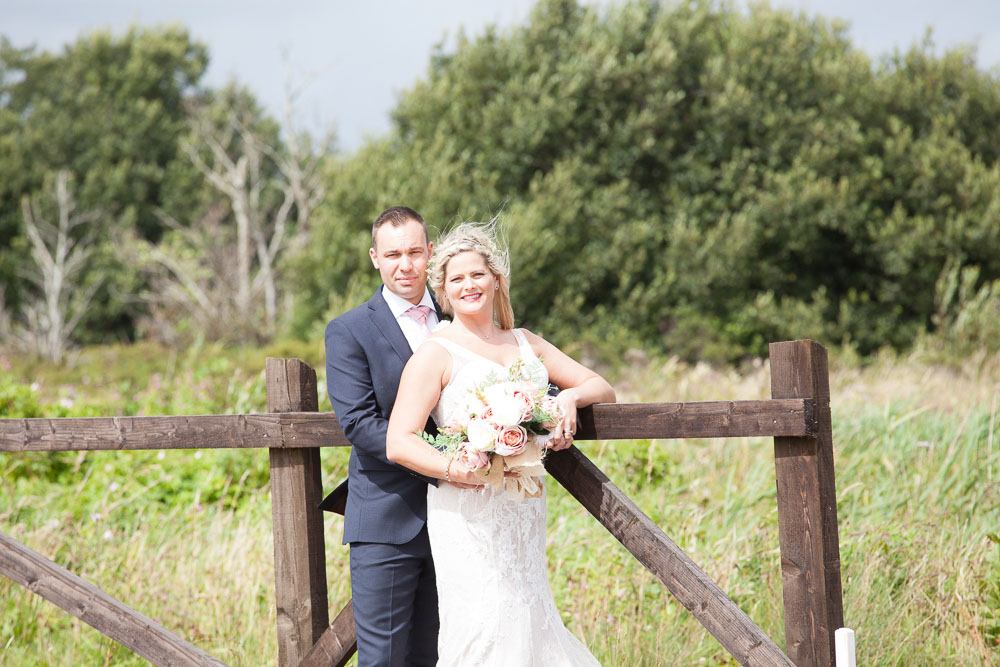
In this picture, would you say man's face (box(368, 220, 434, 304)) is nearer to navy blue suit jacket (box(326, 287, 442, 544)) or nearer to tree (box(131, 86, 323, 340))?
navy blue suit jacket (box(326, 287, 442, 544))

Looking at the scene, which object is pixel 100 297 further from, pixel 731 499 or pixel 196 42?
pixel 731 499

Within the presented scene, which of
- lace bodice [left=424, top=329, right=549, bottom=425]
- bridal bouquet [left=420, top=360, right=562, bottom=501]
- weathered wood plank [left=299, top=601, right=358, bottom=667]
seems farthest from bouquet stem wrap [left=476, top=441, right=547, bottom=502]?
weathered wood plank [left=299, top=601, right=358, bottom=667]

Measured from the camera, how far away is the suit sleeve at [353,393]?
2824 millimetres

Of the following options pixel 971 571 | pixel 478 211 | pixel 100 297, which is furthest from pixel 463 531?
pixel 100 297

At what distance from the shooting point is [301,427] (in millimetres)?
3188

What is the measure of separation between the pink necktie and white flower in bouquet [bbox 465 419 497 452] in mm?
721

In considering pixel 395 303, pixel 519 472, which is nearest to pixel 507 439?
pixel 519 472

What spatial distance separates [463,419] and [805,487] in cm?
113

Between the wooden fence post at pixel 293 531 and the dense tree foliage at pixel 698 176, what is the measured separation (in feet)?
43.0

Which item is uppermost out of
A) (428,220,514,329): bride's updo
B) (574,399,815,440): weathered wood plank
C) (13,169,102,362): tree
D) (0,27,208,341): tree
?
(0,27,208,341): tree

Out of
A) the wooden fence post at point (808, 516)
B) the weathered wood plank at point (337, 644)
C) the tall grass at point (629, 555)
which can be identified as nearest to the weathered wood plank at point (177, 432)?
the weathered wood plank at point (337, 644)

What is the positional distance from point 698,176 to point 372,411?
15678mm

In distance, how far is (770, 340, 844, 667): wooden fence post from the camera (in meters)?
2.78

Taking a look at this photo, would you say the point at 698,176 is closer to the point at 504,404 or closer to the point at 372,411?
the point at 372,411
